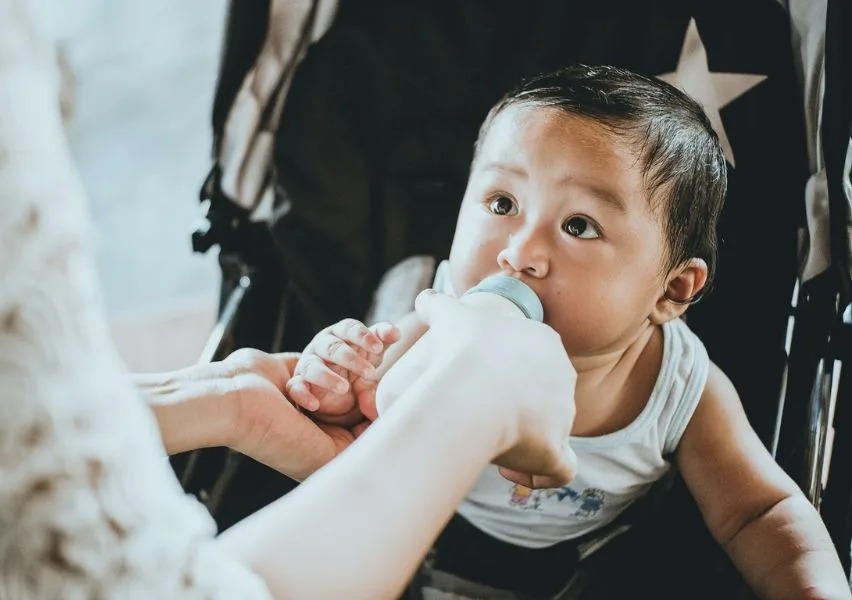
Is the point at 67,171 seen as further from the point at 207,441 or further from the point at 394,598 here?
the point at 207,441

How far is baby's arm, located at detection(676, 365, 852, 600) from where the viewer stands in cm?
70

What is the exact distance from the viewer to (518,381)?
46 centimetres

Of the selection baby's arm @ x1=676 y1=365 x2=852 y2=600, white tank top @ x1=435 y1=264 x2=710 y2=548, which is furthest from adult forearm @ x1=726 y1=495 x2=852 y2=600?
white tank top @ x1=435 y1=264 x2=710 y2=548

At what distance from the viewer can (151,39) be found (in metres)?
2.04

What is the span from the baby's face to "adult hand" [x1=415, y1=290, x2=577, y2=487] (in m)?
0.20

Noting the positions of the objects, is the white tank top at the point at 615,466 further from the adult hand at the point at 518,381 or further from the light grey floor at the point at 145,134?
the light grey floor at the point at 145,134

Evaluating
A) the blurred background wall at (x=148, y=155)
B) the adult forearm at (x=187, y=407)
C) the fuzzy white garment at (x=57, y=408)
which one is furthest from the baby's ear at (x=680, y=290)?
the blurred background wall at (x=148, y=155)

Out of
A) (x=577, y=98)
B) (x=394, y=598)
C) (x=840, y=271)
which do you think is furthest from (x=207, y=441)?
(x=840, y=271)

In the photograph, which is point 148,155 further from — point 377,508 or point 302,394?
point 377,508

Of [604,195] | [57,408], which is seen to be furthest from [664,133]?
[57,408]

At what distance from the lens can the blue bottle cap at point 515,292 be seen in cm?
66

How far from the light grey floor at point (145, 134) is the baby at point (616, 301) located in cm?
101

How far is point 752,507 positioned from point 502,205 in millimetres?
359

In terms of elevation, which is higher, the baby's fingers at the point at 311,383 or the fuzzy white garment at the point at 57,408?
the fuzzy white garment at the point at 57,408
